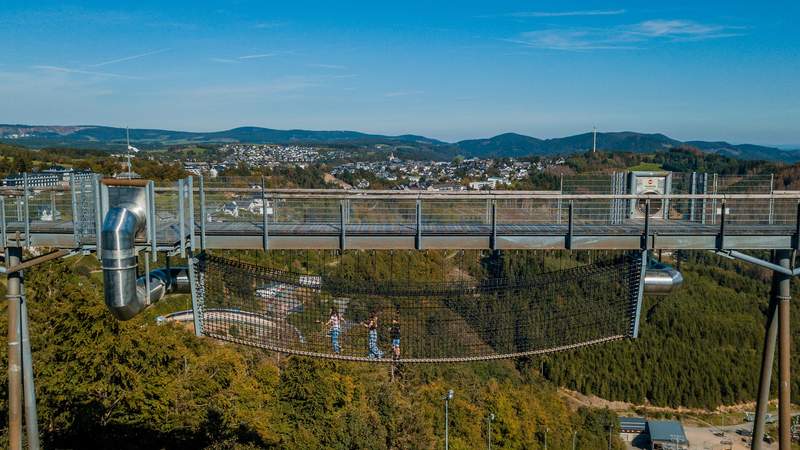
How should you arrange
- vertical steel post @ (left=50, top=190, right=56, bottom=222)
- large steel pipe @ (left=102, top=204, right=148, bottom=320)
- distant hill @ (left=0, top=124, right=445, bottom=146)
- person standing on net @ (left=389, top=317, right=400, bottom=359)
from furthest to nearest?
distant hill @ (left=0, top=124, right=445, bottom=146) → person standing on net @ (left=389, top=317, right=400, bottom=359) → vertical steel post @ (left=50, top=190, right=56, bottom=222) → large steel pipe @ (left=102, top=204, right=148, bottom=320)

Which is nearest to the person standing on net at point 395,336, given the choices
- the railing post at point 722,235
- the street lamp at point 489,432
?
the railing post at point 722,235

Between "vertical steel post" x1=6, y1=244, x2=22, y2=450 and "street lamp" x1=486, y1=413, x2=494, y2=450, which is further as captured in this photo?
"street lamp" x1=486, y1=413, x2=494, y2=450

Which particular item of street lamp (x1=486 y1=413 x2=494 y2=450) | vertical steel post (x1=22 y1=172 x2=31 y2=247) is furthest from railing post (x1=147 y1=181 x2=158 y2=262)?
street lamp (x1=486 y1=413 x2=494 y2=450)

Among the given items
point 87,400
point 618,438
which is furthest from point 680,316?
point 87,400

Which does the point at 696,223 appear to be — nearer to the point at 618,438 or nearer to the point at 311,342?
the point at 311,342

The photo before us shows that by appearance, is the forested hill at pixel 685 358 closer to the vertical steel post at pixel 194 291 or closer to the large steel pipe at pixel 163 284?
the vertical steel post at pixel 194 291

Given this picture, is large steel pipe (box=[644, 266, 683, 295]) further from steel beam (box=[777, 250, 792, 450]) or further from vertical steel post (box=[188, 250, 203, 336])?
vertical steel post (box=[188, 250, 203, 336])
